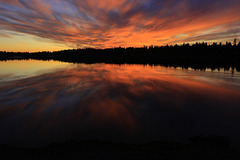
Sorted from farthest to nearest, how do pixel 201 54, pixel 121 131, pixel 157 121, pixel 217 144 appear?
1. pixel 201 54
2. pixel 157 121
3. pixel 121 131
4. pixel 217 144

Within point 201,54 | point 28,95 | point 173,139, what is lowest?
point 173,139

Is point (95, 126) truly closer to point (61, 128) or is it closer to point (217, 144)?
point (61, 128)

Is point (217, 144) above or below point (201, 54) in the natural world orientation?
below

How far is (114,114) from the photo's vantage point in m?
7.61

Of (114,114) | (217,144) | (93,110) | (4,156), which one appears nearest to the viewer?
(4,156)

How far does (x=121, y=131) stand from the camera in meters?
5.89

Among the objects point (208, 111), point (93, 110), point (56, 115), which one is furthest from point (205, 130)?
point (56, 115)

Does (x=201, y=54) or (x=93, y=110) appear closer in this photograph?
(x=93, y=110)

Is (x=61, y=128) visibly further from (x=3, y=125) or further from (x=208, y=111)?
(x=208, y=111)

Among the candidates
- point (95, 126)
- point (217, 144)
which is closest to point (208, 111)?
point (217, 144)

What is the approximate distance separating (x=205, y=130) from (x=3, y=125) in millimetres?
11184

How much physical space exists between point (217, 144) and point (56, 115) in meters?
→ 8.76

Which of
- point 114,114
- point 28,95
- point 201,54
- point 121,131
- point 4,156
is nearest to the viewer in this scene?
point 4,156

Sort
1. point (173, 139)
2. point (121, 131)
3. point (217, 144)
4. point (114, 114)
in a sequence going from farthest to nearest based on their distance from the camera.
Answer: point (114, 114), point (121, 131), point (173, 139), point (217, 144)
